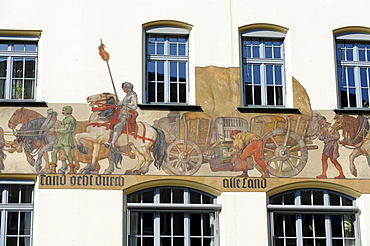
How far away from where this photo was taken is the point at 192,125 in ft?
52.3

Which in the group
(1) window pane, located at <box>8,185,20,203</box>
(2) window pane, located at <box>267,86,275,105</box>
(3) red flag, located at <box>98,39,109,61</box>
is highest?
(3) red flag, located at <box>98,39,109,61</box>

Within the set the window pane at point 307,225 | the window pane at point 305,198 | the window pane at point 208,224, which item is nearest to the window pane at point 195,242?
the window pane at point 208,224

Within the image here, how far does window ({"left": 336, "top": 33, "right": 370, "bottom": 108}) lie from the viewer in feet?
54.8

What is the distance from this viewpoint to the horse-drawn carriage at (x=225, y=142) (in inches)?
619

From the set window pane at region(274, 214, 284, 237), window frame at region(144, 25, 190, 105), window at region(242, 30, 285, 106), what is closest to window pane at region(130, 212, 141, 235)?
window frame at region(144, 25, 190, 105)

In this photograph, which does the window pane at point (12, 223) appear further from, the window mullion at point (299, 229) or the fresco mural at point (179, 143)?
the window mullion at point (299, 229)

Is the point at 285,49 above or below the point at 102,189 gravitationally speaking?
above

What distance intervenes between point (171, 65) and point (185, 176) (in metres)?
2.43

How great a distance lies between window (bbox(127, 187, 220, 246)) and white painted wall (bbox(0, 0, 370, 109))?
2.11 m

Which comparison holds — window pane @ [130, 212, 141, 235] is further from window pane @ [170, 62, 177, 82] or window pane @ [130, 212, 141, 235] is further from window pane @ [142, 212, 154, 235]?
window pane @ [170, 62, 177, 82]

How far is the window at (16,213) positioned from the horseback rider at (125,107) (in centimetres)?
185

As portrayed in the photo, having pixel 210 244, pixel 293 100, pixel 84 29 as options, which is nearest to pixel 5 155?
pixel 84 29

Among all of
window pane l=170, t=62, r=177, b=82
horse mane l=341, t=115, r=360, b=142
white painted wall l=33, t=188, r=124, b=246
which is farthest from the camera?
window pane l=170, t=62, r=177, b=82

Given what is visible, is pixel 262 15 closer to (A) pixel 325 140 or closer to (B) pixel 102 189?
(A) pixel 325 140
